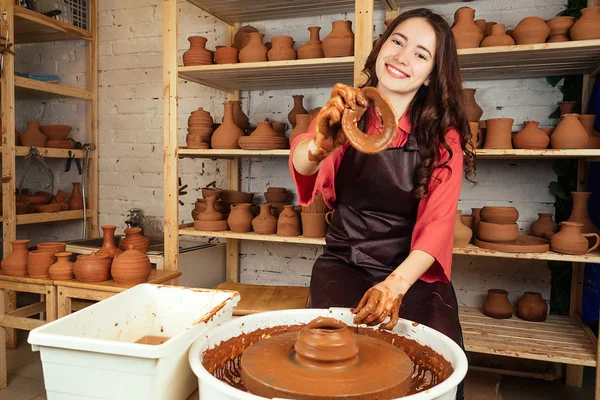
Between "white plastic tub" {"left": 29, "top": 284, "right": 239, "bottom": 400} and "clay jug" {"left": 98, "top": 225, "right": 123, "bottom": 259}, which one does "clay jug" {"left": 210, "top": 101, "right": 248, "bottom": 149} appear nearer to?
"clay jug" {"left": 98, "top": 225, "right": 123, "bottom": 259}

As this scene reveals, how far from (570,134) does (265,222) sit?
5.90ft

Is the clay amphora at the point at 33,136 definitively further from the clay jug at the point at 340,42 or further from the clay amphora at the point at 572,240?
the clay amphora at the point at 572,240

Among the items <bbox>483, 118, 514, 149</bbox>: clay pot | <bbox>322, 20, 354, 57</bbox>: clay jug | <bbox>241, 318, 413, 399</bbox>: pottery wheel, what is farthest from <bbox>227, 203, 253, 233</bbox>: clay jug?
<bbox>241, 318, 413, 399</bbox>: pottery wheel

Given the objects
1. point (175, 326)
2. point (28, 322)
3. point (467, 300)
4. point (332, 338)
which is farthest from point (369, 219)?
point (28, 322)

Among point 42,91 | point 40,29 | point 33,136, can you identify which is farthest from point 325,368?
point 40,29

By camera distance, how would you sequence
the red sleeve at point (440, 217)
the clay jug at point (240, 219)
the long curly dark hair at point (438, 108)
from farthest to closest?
1. the clay jug at point (240, 219)
2. the long curly dark hair at point (438, 108)
3. the red sleeve at point (440, 217)

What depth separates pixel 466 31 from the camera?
261 cm

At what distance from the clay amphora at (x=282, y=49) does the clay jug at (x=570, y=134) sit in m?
1.57

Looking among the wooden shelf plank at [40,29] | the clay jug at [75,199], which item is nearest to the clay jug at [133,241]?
the clay jug at [75,199]

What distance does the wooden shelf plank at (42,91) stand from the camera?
374 cm

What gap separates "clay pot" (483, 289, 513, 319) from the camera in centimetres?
298

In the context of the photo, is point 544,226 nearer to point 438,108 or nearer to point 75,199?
point 438,108

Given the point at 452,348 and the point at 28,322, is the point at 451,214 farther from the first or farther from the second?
Answer: the point at 28,322

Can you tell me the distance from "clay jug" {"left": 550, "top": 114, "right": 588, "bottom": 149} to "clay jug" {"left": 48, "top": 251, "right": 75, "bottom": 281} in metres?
→ 2.93
